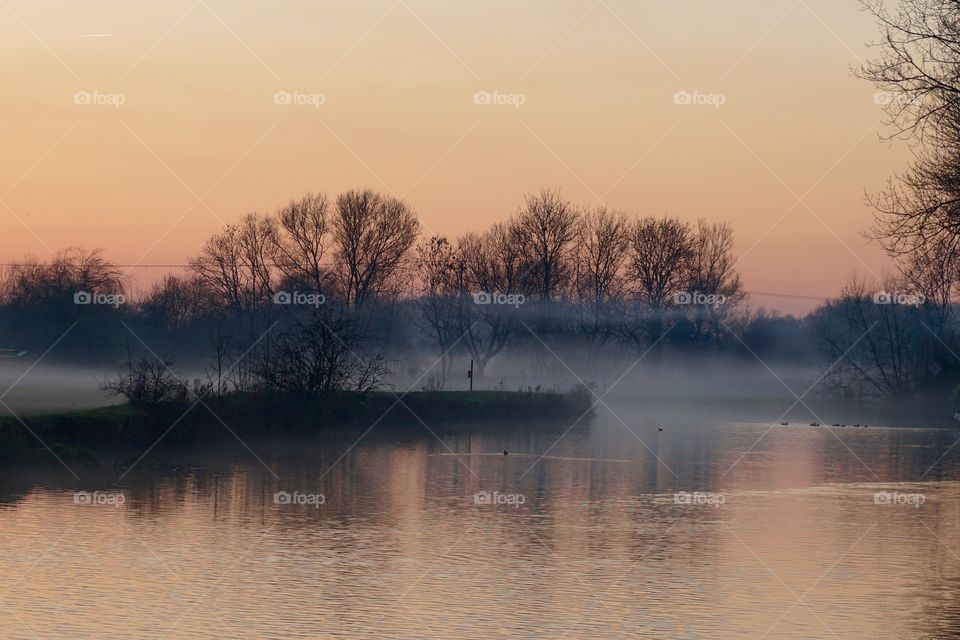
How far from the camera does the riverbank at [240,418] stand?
35.5 meters

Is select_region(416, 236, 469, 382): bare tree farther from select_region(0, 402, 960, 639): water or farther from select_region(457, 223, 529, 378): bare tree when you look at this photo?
select_region(0, 402, 960, 639): water

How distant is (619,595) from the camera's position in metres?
20.6

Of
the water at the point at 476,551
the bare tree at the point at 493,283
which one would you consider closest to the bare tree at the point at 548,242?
the bare tree at the point at 493,283

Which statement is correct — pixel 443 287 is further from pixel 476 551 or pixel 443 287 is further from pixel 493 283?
pixel 476 551

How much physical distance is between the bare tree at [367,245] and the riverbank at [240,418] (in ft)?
70.3

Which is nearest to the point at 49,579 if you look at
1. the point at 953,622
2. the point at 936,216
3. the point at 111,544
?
the point at 111,544

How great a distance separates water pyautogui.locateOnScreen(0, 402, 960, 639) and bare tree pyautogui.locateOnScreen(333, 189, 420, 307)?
4432 centimetres

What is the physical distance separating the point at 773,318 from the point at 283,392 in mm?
118046

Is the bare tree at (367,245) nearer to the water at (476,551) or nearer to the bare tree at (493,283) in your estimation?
the bare tree at (493,283)

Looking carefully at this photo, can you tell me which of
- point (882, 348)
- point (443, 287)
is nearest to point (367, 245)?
point (443, 287)

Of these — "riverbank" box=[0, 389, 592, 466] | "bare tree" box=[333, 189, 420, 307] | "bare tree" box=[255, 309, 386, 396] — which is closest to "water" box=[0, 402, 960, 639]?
"riverbank" box=[0, 389, 592, 466]

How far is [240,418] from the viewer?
45.6 metres

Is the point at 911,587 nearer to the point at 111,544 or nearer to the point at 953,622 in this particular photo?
the point at 953,622

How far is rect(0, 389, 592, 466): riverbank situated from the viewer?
35.5 metres
